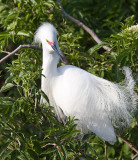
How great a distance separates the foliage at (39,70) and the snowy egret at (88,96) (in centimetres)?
9

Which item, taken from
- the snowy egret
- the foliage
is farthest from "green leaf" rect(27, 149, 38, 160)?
the snowy egret

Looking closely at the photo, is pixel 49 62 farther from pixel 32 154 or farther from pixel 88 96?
pixel 32 154

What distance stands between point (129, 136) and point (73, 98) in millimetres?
616

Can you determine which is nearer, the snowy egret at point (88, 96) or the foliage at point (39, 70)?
the foliage at point (39, 70)

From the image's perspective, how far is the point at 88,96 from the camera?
254 centimetres

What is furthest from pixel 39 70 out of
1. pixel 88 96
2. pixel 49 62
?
pixel 88 96

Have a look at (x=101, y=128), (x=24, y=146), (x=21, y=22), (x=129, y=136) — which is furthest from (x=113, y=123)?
(x=21, y=22)

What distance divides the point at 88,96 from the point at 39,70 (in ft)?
2.47

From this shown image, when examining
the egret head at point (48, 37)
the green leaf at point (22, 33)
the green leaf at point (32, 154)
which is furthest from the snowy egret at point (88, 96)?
the green leaf at point (32, 154)

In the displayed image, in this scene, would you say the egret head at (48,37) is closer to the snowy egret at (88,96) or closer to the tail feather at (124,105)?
the snowy egret at (88,96)

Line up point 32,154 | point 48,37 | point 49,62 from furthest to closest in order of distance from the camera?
point 49,62
point 48,37
point 32,154

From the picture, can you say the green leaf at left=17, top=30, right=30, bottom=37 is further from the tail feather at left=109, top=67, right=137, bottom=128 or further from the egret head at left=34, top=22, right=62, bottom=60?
the tail feather at left=109, top=67, right=137, bottom=128

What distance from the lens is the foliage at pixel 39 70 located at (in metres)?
1.82

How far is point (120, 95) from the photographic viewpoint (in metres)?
2.47
